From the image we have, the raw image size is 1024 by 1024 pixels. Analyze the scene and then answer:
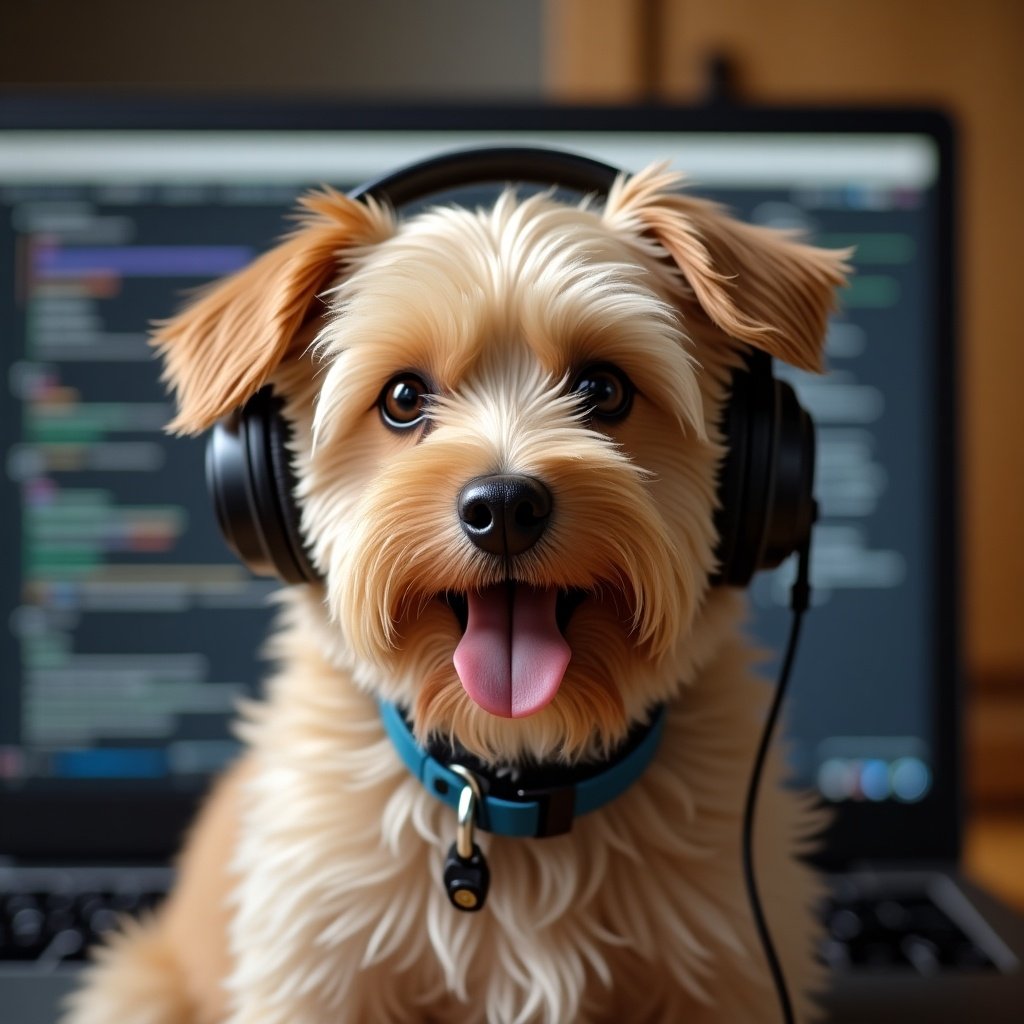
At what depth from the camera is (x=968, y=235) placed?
1133 mm

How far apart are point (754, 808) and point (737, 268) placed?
254mm

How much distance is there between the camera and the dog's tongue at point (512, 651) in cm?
42

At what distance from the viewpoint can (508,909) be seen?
495 millimetres

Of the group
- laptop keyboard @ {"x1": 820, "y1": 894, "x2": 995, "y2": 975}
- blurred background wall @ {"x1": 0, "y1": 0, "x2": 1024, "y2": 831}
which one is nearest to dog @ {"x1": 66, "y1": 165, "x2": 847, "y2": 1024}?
laptop keyboard @ {"x1": 820, "y1": 894, "x2": 995, "y2": 975}

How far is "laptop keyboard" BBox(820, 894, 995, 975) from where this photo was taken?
66 cm

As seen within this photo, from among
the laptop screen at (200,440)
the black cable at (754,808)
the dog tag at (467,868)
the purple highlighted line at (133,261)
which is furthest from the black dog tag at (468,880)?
the purple highlighted line at (133,261)

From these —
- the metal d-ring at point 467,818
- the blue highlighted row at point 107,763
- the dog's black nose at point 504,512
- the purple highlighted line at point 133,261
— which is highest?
the purple highlighted line at point 133,261

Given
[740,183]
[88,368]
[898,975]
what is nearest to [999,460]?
[740,183]

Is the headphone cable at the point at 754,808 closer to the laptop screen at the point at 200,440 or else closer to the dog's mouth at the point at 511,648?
the dog's mouth at the point at 511,648

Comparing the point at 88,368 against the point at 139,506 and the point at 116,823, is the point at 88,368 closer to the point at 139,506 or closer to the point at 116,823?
the point at 139,506

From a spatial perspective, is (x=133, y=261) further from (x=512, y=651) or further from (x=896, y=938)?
(x=896, y=938)

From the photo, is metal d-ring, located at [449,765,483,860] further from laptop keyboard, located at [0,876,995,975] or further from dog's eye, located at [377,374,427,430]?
laptop keyboard, located at [0,876,995,975]

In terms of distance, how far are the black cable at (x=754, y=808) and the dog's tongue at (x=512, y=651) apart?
0.40 feet

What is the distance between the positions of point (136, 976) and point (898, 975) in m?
0.44
